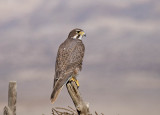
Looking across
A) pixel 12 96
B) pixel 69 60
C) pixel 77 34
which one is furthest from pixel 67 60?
pixel 12 96

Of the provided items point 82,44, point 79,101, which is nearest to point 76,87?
point 79,101

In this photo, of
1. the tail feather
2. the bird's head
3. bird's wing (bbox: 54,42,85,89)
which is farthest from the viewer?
the bird's head

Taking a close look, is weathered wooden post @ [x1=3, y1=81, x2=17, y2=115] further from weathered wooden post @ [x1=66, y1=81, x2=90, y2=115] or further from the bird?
weathered wooden post @ [x1=66, y1=81, x2=90, y2=115]

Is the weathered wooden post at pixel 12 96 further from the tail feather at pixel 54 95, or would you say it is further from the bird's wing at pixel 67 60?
the tail feather at pixel 54 95

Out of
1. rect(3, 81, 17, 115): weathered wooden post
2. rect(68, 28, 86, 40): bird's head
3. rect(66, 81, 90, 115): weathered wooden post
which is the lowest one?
rect(66, 81, 90, 115): weathered wooden post

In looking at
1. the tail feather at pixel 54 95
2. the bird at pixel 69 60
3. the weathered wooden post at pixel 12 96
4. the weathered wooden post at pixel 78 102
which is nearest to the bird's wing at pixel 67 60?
the bird at pixel 69 60

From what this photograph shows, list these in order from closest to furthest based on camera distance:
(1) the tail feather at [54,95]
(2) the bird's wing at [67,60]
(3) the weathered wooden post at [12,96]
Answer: (1) the tail feather at [54,95] < (2) the bird's wing at [67,60] < (3) the weathered wooden post at [12,96]

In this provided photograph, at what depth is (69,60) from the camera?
8305mm

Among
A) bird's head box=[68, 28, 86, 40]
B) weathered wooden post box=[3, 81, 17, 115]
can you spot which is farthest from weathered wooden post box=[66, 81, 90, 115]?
bird's head box=[68, 28, 86, 40]

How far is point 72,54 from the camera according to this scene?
8477mm

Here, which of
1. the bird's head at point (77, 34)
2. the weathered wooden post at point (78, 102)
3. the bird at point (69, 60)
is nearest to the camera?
the weathered wooden post at point (78, 102)

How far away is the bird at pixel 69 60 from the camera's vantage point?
757 cm

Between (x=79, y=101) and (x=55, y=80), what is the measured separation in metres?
0.99

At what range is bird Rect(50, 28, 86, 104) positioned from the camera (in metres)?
7.57
